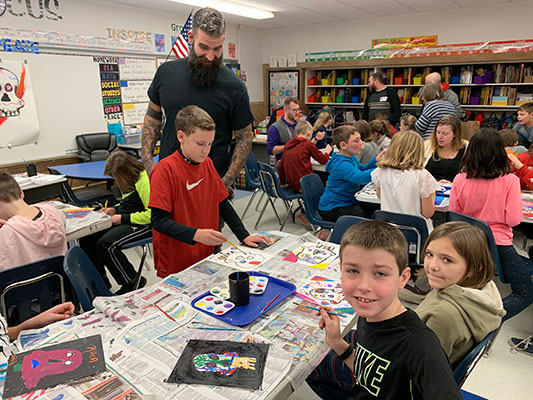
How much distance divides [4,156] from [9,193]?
388 centimetres

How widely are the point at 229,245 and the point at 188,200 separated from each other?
0.41 metres

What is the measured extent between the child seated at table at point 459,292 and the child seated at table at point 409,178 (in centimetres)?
119

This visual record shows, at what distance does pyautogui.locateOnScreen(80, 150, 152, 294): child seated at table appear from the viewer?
2.87 m

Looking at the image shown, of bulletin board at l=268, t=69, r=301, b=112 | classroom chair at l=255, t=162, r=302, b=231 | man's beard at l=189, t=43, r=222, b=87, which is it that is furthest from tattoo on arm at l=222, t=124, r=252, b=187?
bulletin board at l=268, t=69, r=301, b=112

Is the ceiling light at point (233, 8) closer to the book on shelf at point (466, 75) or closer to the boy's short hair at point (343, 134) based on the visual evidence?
the book on shelf at point (466, 75)

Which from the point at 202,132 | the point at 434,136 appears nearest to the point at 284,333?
the point at 202,132

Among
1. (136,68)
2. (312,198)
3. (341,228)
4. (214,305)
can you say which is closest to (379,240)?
(214,305)

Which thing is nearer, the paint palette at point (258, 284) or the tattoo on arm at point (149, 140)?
the paint palette at point (258, 284)

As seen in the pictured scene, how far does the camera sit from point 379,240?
1.07 metres

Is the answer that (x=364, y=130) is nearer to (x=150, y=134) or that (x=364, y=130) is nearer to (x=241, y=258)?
(x=150, y=134)

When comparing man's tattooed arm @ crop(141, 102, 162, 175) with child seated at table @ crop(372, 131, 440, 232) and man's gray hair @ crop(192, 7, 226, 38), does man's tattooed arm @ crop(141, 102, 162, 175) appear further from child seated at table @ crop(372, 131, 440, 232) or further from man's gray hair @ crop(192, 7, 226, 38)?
child seated at table @ crop(372, 131, 440, 232)

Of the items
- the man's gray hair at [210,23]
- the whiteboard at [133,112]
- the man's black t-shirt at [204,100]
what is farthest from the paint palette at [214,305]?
the whiteboard at [133,112]

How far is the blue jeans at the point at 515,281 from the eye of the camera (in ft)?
7.25

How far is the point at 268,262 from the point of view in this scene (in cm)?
176
